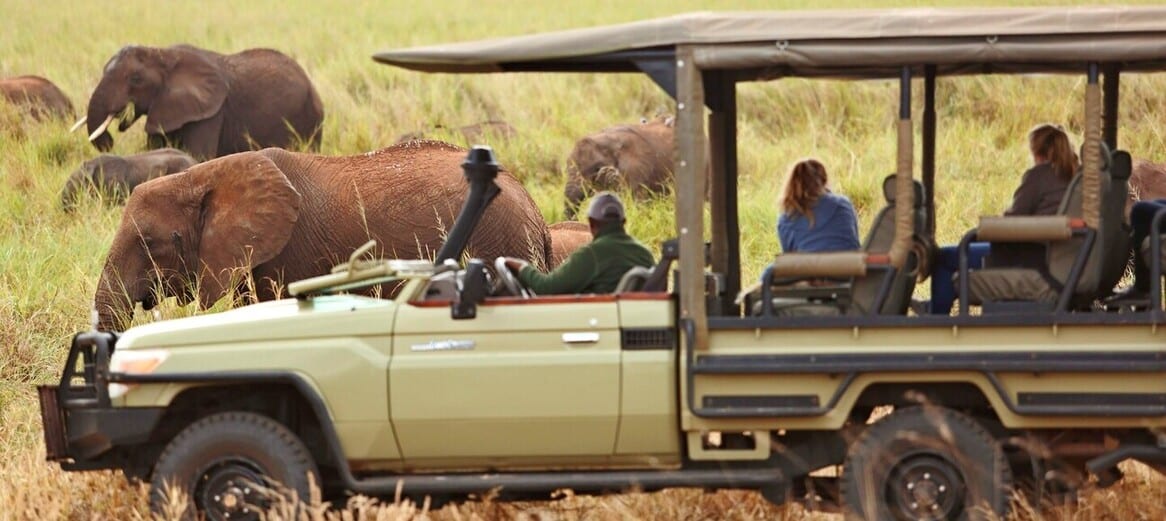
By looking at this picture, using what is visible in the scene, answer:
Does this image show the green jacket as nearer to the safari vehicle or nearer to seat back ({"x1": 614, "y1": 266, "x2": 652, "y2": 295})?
seat back ({"x1": 614, "y1": 266, "x2": 652, "y2": 295})

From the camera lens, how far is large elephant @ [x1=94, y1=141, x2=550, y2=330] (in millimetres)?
11594

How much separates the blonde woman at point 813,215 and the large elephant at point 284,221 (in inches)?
152

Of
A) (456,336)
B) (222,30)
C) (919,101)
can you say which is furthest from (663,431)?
(222,30)

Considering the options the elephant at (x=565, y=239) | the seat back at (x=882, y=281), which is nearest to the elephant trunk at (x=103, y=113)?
the elephant at (x=565, y=239)

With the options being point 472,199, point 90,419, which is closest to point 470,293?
point 472,199

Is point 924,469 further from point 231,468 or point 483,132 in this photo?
point 483,132

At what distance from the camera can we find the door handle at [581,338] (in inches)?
265

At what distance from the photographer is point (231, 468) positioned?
22.7 feet

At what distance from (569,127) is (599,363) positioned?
12724 millimetres

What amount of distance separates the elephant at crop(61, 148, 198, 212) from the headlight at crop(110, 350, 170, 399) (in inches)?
347

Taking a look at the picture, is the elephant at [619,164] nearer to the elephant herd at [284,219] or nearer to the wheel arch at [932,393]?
the elephant herd at [284,219]

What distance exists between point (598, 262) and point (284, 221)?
4.90 m

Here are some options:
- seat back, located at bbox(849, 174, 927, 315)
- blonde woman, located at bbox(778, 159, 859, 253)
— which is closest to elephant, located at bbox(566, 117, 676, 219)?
blonde woman, located at bbox(778, 159, 859, 253)

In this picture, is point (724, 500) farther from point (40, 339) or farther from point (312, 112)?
point (312, 112)
